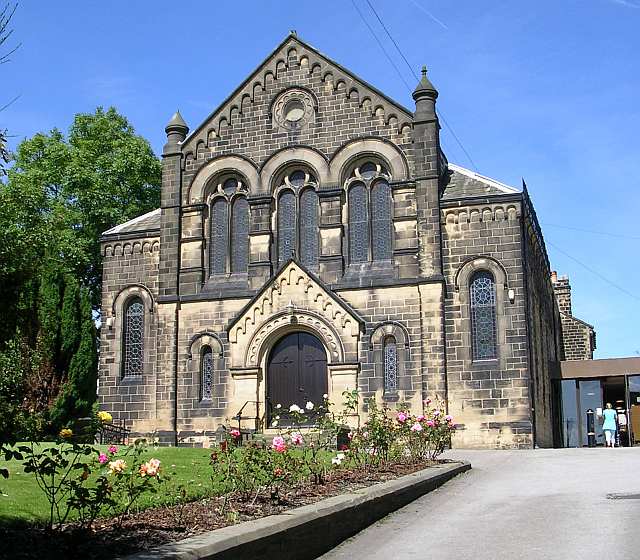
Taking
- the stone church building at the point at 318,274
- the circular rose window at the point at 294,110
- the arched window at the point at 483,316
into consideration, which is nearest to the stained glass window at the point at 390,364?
the stone church building at the point at 318,274

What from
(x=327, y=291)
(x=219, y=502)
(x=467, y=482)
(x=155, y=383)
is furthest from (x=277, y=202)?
(x=219, y=502)

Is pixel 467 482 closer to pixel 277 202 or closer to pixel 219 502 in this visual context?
pixel 219 502

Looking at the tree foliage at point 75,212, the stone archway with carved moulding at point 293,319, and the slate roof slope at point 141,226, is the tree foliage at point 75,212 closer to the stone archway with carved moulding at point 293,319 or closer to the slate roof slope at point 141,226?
the slate roof slope at point 141,226

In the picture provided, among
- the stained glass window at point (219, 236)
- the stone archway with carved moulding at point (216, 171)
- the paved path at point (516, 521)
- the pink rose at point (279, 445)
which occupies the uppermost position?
the stone archway with carved moulding at point (216, 171)

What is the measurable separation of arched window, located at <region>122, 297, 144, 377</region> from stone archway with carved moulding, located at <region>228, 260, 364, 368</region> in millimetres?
3726

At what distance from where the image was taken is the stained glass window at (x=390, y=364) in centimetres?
2639

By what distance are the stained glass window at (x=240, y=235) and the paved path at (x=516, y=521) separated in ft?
45.2

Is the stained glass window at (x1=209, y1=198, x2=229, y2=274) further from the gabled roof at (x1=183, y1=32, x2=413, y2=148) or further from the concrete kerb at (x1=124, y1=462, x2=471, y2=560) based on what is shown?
the concrete kerb at (x1=124, y1=462, x2=471, y2=560)

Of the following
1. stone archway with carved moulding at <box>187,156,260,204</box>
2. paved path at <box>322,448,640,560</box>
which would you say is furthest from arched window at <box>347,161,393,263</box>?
paved path at <box>322,448,640,560</box>

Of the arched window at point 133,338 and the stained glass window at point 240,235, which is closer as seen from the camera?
the stained glass window at point 240,235

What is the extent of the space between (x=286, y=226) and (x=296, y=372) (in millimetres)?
5026

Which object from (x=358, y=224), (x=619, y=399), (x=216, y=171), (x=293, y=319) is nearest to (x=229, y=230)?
(x=216, y=171)

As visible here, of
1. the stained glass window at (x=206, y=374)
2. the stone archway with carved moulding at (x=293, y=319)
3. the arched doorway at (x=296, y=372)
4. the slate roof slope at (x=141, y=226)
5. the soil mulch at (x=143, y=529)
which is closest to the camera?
the soil mulch at (x=143, y=529)

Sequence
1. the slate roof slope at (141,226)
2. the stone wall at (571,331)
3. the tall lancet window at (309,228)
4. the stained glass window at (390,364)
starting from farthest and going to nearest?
1. the stone wall at (571,331)
2. the slate roof slope at (141,226)
3. the tall lancet window at (309,228)
4. the stained glass window at (390,364)
